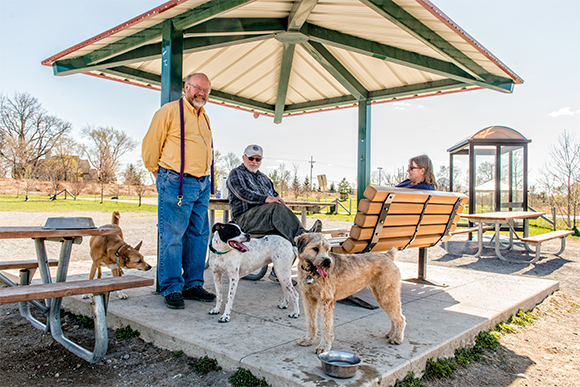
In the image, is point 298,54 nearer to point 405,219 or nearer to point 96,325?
point 405,219

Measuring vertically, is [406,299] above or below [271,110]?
below

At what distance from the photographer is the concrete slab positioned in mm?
2379

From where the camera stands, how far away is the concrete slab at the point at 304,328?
7.80 ft

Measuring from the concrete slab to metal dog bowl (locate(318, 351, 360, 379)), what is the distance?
4 cm

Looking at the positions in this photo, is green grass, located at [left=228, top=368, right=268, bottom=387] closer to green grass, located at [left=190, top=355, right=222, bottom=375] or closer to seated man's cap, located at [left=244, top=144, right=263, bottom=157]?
green grass, located at [left=190, top=355, right=222, bottom=375]

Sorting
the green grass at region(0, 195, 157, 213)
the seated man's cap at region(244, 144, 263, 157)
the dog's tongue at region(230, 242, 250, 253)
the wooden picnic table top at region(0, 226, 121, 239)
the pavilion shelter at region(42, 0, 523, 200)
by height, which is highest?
the pavilion shelter at region(42, 0, 523, 200)

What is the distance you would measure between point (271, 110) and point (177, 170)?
5.20 m

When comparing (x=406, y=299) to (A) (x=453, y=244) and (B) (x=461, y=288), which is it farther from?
(A) (x=453, y=244)

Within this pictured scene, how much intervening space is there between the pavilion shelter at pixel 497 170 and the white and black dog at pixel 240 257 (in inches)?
429

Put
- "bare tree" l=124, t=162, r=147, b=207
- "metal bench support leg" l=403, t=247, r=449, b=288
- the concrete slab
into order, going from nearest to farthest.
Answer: the concrete slab, "metal bench support leg" l=403, t=247, r=449, b=288, "bare tree" l=124, t=162, r=147, b=207

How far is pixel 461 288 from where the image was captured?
16.2ft

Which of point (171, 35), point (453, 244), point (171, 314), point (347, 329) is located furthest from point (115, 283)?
point (453, 244)

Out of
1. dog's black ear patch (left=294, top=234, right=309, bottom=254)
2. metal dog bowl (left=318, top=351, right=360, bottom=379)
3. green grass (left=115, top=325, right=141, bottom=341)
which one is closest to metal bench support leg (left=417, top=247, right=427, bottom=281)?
dog's black ear patch (left=294, top=234, right=309, bottom=254)

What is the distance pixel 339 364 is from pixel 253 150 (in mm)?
3103
